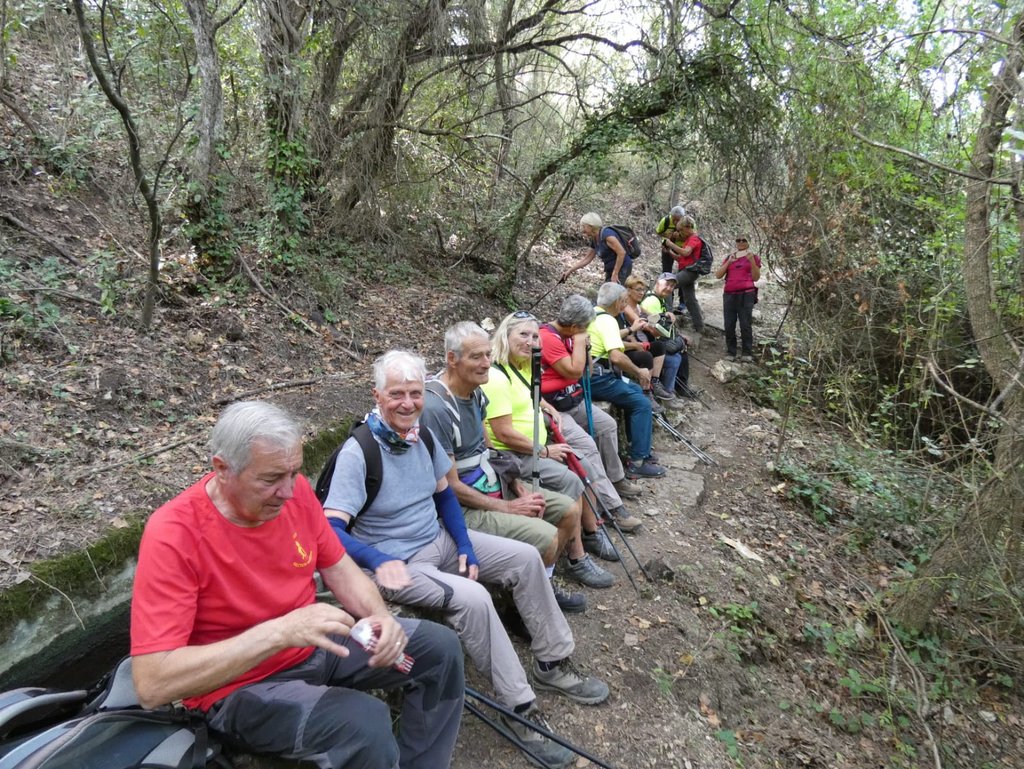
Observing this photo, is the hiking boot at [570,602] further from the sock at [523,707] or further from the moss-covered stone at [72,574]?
the moss-covered stone at [72,574]

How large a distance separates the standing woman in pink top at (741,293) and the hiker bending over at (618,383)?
363 cm

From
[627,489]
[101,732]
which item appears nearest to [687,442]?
[627,489]

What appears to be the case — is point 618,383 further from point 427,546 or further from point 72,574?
point 72,574

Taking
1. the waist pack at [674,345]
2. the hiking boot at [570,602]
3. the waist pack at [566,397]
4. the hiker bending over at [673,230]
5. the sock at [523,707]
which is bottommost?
the hiking boot at [570,602]

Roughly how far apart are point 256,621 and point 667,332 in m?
5.78

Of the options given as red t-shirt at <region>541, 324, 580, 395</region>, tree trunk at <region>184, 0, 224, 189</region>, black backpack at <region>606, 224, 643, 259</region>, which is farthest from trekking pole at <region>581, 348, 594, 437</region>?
tree trunk at <region>184, 0, 224, 189</region>

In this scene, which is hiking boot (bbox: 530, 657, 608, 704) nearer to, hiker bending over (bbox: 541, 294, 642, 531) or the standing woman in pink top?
hiker bending over (bbox: 541, 294, 642, 531)

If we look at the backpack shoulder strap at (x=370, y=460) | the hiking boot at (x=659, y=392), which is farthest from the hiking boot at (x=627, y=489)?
the backpack shoulder strap at (x=370, y=460)

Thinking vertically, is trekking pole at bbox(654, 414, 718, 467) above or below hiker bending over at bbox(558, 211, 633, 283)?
below

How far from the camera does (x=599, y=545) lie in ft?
14.2

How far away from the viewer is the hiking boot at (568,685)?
304 cm

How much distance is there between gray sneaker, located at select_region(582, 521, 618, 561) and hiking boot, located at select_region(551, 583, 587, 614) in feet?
2.02

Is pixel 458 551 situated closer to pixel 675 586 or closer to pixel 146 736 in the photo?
pixel 146 736

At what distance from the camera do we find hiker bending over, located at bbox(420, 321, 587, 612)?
124 inches
